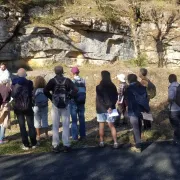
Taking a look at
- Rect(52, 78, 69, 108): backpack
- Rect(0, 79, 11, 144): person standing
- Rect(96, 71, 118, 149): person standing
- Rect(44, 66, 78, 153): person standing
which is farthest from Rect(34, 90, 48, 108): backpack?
Rect(96, 71, 118, 149): person standing

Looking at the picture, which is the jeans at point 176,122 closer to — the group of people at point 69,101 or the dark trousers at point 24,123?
the group of people at point 69,101

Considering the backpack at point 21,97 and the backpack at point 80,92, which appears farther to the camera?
the backpack at point 80,92

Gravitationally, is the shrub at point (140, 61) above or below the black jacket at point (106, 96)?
above

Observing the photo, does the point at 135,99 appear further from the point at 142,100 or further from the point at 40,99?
the point at 40,99

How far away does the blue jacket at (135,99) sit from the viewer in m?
7.14

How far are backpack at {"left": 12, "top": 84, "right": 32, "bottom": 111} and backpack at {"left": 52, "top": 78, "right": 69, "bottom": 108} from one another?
2.19 feet

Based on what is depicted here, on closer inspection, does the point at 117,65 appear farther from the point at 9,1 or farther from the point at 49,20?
the point at 9,1

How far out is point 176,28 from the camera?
18.2 metres

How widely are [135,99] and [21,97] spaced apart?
8.20 ft

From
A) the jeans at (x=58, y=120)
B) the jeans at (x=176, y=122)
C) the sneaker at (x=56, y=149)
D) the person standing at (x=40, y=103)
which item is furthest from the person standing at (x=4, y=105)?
the jeans at (x=176, y=122)

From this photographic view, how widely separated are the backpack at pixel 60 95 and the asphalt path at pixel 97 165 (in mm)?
1092

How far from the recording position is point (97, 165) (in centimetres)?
633

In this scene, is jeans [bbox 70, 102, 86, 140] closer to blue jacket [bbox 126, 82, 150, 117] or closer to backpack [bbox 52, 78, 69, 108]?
backpack [bbox 52, 78, 69, 108]

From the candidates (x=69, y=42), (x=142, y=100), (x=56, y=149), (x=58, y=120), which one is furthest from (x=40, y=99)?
(x=69, y=42)
